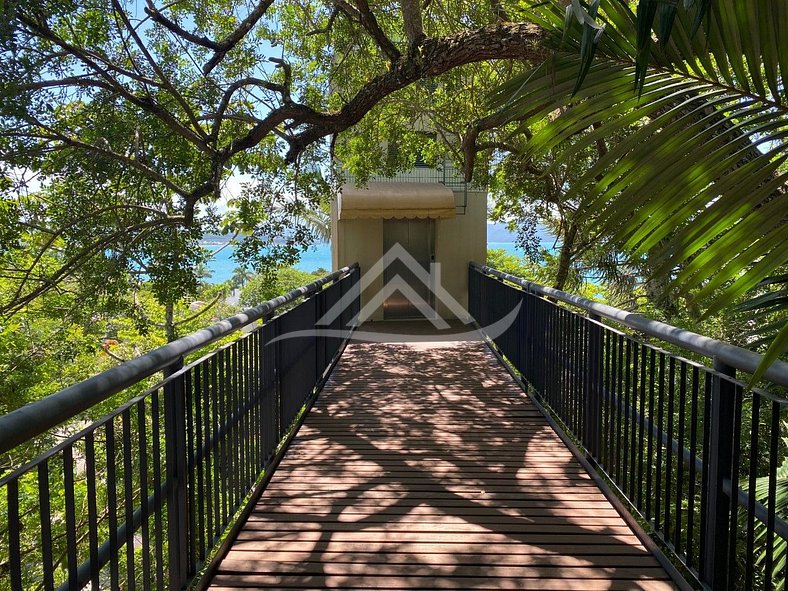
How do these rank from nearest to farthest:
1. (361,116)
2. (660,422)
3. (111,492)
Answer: (111,492)
(660,422)
(361,116)

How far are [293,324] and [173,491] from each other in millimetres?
2386

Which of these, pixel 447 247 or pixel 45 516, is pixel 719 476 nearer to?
pixel 45 516

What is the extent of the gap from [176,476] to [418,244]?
418 inches

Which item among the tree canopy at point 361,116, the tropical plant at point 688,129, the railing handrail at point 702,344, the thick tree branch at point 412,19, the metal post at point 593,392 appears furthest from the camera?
the thick tree branch at point 412,19

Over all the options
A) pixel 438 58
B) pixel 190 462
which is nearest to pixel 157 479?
pixel 190 462

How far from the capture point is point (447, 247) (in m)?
12.5

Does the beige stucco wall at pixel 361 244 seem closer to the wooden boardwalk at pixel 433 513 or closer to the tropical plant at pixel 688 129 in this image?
the wooden boardwalk at pixel 433 513

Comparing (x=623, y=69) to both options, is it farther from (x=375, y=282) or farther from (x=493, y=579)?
(x=375, y=282)

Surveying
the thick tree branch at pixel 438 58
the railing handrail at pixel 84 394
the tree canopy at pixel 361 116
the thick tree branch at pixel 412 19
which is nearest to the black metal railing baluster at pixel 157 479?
the railing handrail at pixel 84 394

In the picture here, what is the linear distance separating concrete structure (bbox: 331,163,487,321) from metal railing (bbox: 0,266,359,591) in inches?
273

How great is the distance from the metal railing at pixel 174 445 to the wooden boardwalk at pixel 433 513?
10.5 inches

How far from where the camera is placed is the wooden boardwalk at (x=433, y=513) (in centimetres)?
268

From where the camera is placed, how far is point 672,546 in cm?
264

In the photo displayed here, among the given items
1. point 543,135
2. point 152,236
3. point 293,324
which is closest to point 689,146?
point 543,135
